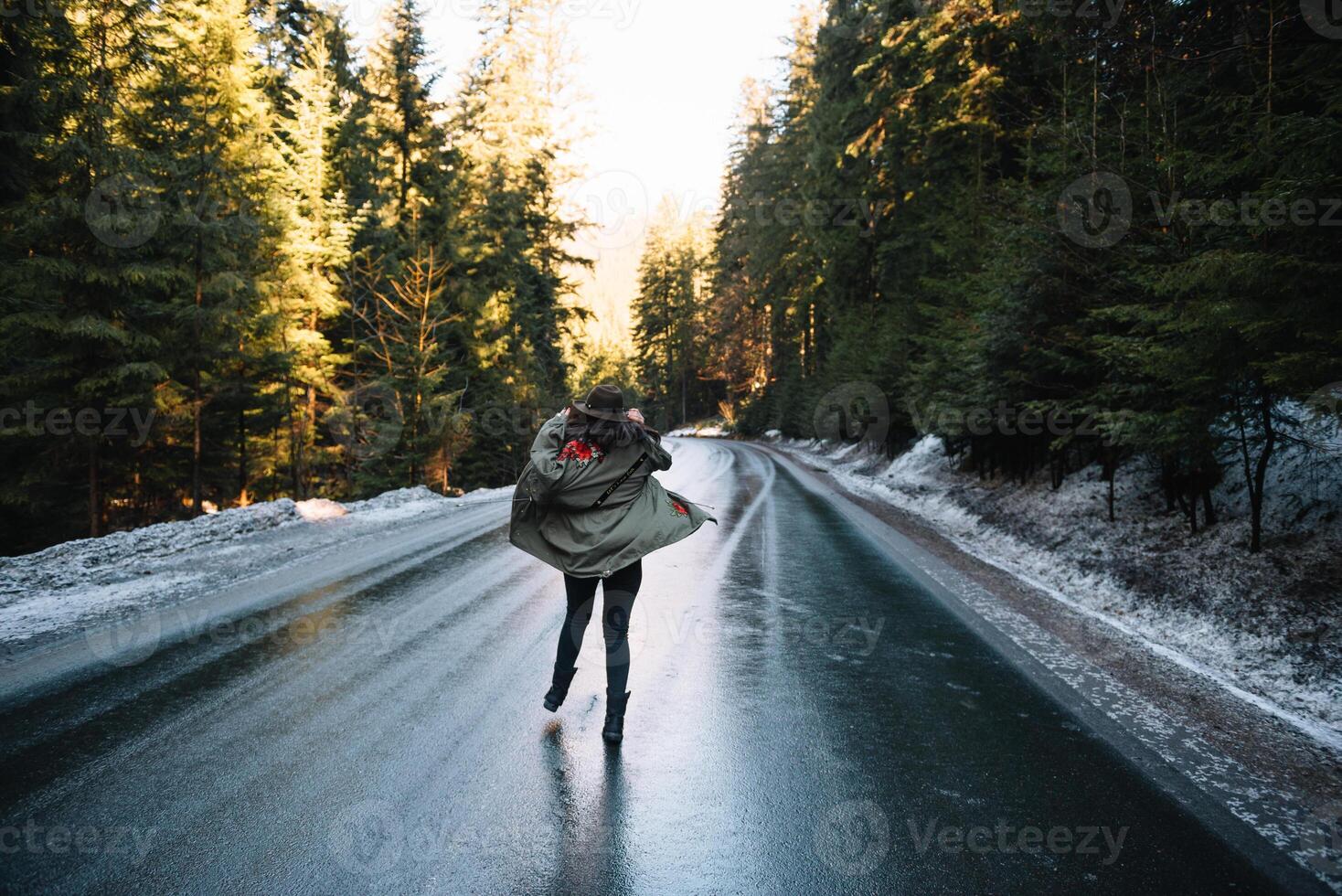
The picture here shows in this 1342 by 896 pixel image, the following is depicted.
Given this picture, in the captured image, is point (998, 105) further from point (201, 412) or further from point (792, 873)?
point (201, 412)

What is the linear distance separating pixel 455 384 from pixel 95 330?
1390cm

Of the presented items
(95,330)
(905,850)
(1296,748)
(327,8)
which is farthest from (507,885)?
(327,8)

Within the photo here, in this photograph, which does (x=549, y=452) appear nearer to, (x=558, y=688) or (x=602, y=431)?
(x=602, y=431)

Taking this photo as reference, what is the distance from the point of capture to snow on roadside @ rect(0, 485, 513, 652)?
21.1 ft

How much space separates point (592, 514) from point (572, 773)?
147 cm

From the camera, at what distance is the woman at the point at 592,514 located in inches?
166

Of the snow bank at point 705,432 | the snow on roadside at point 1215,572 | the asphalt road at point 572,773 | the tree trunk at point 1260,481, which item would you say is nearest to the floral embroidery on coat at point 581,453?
the asphalt road at point 572,773

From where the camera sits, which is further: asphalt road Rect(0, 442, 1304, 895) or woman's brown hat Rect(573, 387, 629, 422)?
woman's brown hat Rect(573, 387, 629, 422)

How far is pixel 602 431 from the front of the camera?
13.9 feet

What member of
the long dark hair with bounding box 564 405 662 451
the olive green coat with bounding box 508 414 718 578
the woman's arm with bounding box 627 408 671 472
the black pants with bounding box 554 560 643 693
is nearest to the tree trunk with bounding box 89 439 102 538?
the olive green coat with bounding box 508 414 718 578

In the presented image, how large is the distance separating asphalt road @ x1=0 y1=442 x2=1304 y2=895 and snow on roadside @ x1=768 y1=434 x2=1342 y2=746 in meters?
1.72

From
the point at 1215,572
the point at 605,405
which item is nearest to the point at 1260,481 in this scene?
the point at 1215,572

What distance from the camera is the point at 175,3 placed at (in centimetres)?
1655

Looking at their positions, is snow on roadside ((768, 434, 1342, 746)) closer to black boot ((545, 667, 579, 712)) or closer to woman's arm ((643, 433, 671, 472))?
woman's arm ((643, 433, 671, 472))
